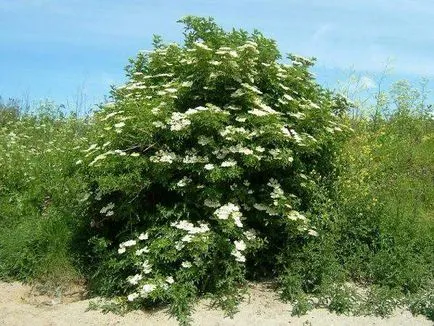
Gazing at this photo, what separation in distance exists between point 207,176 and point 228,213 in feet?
1.22

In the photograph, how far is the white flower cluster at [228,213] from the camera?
550 centimetres

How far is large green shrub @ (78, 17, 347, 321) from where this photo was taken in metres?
5.54

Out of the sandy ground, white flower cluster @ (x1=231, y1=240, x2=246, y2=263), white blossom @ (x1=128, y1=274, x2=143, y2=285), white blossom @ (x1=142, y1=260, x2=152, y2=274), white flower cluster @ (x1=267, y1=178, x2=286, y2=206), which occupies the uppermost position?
white flower cluster @ (x1=267, y1=178, x2=286, y2=206)

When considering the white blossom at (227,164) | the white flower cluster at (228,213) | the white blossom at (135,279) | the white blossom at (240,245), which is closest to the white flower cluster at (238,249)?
the white blossom at (240,245)

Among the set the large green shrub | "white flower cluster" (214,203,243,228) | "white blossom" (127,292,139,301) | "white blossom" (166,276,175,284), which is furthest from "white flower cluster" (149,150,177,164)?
"white blossom" (127,292,139,301)

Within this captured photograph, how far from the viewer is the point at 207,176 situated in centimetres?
555

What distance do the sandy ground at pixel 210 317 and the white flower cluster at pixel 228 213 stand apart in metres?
0.76

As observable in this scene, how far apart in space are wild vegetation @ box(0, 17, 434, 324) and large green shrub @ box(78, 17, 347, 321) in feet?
0.05

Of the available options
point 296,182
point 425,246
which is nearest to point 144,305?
point 296,182

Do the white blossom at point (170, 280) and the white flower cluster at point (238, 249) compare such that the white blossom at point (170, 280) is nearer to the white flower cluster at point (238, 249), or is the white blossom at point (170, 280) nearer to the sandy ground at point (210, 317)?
the sandy ground at point (210, 317)

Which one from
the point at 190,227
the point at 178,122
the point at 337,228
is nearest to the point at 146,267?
the point at 190,227

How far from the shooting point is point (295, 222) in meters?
5.82

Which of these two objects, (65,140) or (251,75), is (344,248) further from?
(65,140)

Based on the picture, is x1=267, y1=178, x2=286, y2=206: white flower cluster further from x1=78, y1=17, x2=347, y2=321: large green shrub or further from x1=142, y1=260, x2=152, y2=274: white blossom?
x1=142, y1=260, x2=152, y2=274: white blossom
